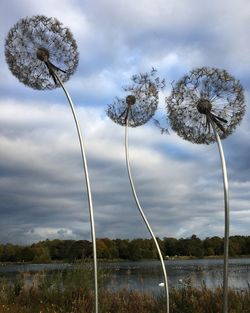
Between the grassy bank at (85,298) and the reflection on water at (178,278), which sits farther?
the reflection on water at (178,278)

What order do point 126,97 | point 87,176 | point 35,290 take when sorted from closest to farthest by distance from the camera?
point 87,176 < point 126,97 < point 35,290

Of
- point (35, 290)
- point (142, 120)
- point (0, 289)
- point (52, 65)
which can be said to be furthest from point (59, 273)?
point (52, 65)

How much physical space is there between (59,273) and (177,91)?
7.25 m

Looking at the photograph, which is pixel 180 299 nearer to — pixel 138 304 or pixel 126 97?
pixel 138 304

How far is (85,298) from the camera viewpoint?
1235 centimetres

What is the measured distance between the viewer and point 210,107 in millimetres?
7875

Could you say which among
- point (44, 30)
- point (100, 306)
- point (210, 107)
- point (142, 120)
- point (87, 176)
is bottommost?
point (100, 306)

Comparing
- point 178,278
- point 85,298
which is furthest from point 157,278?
point 85,298

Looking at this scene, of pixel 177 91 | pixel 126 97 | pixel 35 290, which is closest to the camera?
pixel 177 91

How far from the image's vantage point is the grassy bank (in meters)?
10.9

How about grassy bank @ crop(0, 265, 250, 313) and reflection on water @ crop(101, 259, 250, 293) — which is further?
reflection on water @ crop(101, 259, 250, 293)

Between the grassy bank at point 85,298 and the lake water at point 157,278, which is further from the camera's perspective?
the lake water at point 157,278

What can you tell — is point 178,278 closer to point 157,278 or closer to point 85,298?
point 157,278

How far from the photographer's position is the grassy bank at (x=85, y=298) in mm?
10898
